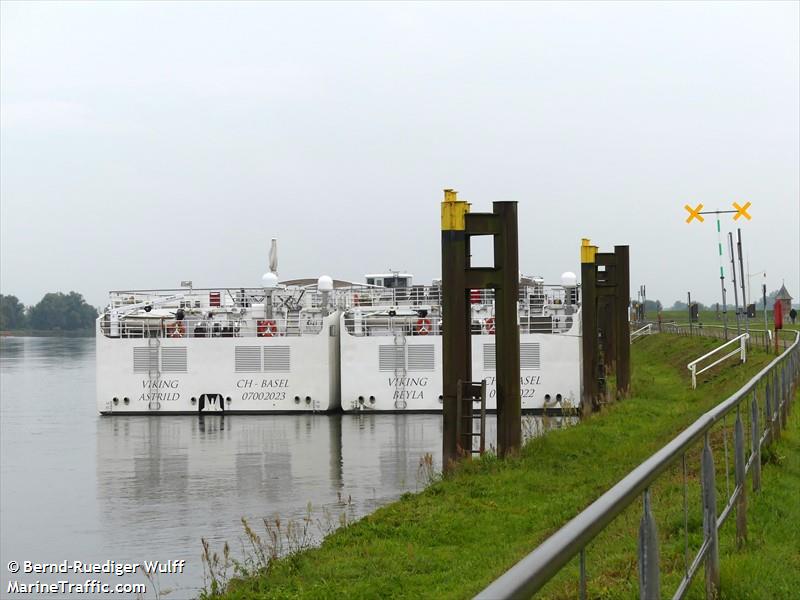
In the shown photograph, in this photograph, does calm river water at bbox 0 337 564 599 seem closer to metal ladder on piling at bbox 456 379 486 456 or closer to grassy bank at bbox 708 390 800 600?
metal ladder on piling at bbox 456 379 486 456

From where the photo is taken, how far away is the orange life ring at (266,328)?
1556 inches

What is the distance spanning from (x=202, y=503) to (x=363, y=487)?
3071 mm

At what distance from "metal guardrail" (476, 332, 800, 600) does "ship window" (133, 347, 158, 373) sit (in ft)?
100

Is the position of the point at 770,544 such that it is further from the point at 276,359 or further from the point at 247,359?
the point at 247,359

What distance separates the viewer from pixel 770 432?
11000 millimetres

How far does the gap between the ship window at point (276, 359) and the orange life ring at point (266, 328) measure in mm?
1214

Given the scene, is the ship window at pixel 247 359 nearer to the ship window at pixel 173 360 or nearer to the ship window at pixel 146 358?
the ship window at pixel 173 360

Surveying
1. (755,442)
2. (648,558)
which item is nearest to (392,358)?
(755,442)

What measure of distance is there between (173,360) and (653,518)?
35.9 meters

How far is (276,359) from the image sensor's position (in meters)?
38.5

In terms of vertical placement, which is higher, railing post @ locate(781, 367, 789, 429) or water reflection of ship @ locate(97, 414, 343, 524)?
railing post @ locate(781, 367, 789, 429)

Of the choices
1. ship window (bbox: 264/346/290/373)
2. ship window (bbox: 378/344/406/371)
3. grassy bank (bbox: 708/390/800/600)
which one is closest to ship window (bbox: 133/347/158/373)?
ship window (bbox: 264/346/290/373)

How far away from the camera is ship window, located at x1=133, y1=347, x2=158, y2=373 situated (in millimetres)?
39031

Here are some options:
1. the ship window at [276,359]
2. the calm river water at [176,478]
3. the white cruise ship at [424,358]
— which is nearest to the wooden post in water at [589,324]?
the calm river water at [176,478]
